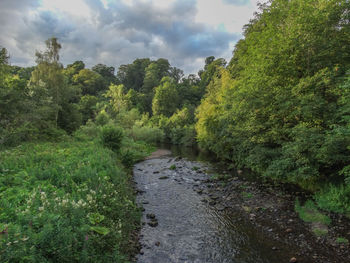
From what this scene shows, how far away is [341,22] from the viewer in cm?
1062

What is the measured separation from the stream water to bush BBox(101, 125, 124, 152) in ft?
27.8

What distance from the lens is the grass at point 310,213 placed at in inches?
323

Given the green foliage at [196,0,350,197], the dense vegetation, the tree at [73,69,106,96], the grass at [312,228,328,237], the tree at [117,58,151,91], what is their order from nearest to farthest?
the dense vegetation < the grass at [312,228,328,237] < the green foliage at [196,0,350,197] < the tree at [73,69,106,96] < the tree at [117,58,151,91]

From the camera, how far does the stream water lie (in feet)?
21.9

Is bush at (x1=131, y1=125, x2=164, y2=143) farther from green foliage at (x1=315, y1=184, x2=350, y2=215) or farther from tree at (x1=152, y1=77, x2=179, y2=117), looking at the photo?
green foliage at (x1=315, y1=184, x2=350, y2=215)

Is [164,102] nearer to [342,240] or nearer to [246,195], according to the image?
[246,195]

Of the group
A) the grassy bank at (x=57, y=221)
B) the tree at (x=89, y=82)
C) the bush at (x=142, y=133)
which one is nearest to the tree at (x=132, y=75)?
the tree at (x=89, y=82)

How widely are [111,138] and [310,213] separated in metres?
17.4

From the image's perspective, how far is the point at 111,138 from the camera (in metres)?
19.7

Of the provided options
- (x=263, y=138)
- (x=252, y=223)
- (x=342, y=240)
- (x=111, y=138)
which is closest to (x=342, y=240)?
(x=342, y=240)

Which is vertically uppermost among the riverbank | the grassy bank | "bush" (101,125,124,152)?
"bush" (101,125,124,152)


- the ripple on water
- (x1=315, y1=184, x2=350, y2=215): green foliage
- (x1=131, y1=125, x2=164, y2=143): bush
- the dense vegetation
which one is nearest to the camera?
the dense vegetation

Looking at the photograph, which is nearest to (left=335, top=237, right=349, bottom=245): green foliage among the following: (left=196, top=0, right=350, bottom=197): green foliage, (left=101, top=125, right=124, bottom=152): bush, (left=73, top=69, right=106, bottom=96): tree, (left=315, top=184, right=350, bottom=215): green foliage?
(left=315, top=184, right=350, bottom=215): green foliage

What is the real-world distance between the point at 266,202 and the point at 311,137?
172 inches
